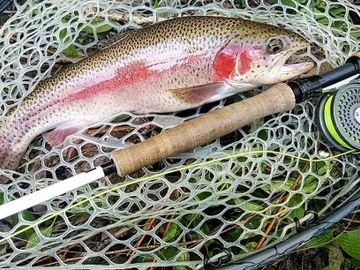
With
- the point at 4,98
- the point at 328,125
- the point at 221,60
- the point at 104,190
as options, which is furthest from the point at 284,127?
the point at 4,98

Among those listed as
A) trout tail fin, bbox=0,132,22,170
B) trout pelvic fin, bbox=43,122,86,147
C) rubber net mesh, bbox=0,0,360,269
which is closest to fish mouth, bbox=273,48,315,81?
rubber net mesh, bbox=0,0,360,269

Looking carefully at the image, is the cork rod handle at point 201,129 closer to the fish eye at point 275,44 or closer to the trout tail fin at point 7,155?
the fish eye at point 275,44

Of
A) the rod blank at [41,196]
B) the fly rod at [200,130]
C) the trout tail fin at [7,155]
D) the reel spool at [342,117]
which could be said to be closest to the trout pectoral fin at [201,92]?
the fly rod at [200,130]

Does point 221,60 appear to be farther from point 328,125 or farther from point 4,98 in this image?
point 4,98

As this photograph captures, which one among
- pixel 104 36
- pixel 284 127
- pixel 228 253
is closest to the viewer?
pixel 228 253

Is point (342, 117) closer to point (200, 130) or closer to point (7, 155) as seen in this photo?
point (200, 130)

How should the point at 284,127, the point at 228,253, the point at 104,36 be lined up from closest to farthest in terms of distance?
1. the point at 228,253
2. the point at 284,127
3. the point at 104,36
